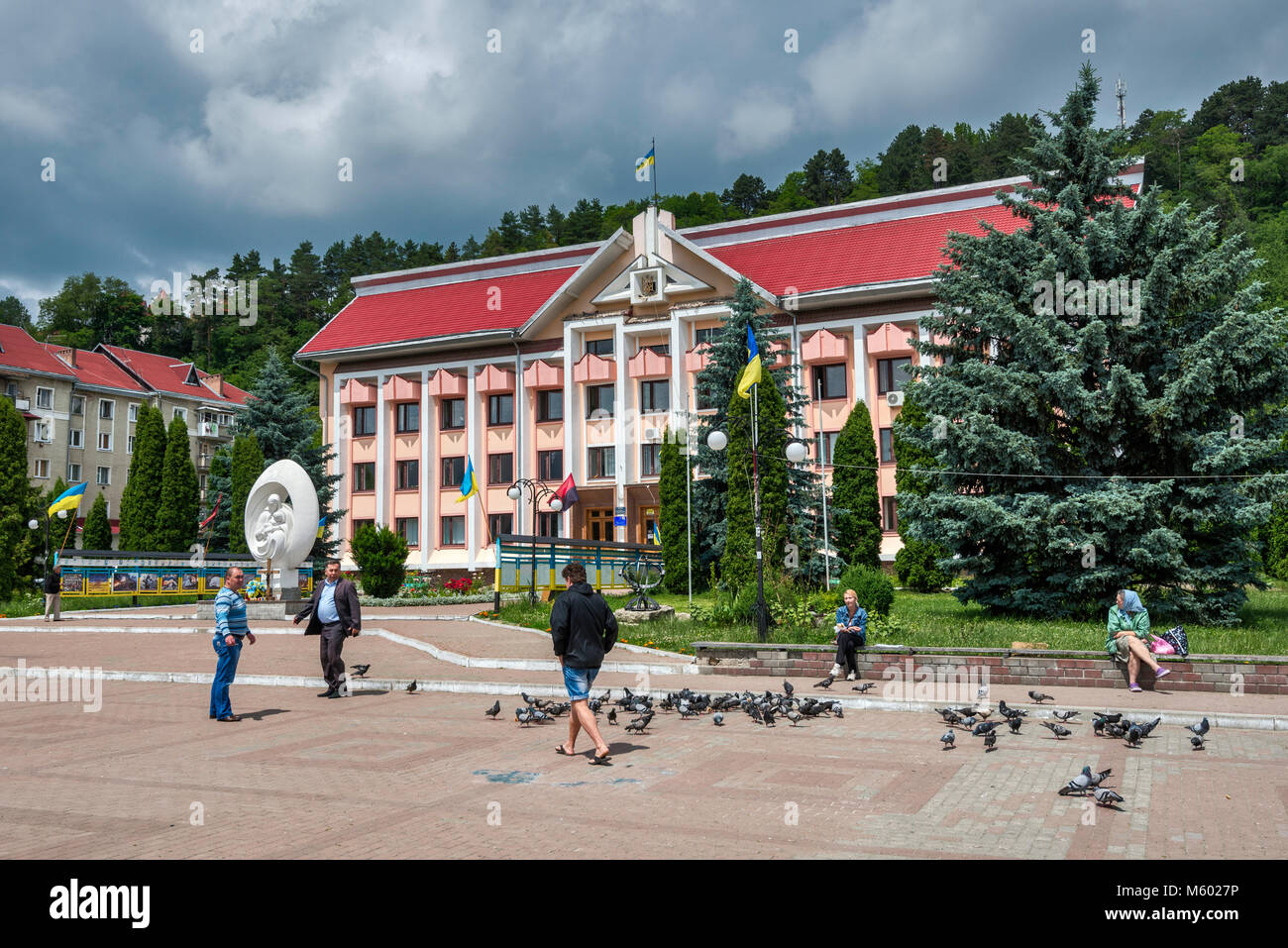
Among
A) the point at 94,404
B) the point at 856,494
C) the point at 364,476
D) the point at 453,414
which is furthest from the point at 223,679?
the point at 94,404

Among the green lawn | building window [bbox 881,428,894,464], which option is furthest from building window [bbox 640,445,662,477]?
the green lawn

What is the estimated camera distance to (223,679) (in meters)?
10.9

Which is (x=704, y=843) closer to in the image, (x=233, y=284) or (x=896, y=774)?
(x=896, y=774)

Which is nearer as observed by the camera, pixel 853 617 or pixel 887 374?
pixel 853 617

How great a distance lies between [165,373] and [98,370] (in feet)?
21.8

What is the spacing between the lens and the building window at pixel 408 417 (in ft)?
149

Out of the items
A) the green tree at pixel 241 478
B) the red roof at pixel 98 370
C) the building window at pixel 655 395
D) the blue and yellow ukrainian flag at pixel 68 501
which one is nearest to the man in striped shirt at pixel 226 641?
the blue and yellow ukrainian flag at pixel 68 501

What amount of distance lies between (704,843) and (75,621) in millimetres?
25601

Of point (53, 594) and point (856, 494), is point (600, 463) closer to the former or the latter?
point (856, 494)

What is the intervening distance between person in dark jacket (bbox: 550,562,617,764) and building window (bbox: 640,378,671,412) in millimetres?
31530

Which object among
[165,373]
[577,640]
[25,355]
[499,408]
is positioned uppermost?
[165,373]

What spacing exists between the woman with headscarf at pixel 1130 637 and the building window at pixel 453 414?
35235mm
